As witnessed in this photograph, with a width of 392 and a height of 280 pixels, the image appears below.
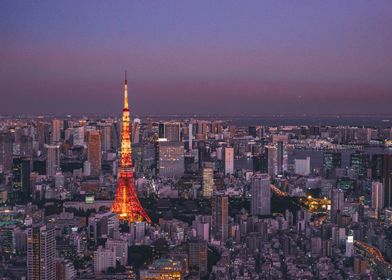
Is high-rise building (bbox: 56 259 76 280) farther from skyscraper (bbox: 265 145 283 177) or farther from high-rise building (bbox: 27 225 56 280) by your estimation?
skyscraper (bbox: 265 145 283 177)

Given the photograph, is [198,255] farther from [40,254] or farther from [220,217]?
[220,217]

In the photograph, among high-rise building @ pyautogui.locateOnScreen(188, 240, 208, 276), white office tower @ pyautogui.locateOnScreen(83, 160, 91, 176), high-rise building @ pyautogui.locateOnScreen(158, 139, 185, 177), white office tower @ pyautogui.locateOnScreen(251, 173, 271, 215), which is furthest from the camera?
high-rise building @ pyautogui.locateOnScreen(158, 139, 185, 177)

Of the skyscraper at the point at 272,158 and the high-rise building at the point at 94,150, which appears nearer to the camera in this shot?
the high-rise building at the point at 94,150

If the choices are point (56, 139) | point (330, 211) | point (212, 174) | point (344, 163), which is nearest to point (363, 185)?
point (330, 211)

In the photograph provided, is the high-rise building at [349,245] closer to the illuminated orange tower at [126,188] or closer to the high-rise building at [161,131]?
the illuminated orange tower at [126,188]

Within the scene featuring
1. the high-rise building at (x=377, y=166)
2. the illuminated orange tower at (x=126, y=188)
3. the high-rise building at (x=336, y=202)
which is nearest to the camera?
the high-rise building at (x=336, y=202)

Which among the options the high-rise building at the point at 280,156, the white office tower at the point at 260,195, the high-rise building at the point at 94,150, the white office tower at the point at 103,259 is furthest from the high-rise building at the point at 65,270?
the high-rise building at the point at 280,156

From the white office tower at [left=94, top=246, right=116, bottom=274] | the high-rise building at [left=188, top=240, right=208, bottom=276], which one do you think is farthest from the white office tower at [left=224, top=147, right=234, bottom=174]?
the white office tower at [left=94, top=246, right=116, bottom=274]

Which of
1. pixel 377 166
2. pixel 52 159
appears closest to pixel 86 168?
pixel 52 159
